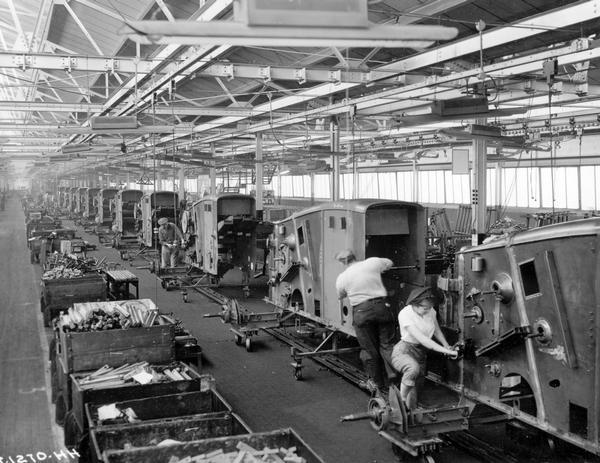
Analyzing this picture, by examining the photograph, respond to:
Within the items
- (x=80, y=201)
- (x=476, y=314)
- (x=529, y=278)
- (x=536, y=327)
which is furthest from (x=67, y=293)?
(x=80, y=201)

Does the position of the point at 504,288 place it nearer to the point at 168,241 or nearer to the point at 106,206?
the point at 168,241

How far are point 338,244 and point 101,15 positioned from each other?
6698 millimetres

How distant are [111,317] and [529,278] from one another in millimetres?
5472

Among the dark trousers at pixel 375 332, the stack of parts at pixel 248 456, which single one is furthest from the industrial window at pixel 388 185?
the stack of parts at pixel 248 456

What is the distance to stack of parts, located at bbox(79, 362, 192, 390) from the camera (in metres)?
7.23

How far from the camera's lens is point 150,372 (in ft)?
24.9

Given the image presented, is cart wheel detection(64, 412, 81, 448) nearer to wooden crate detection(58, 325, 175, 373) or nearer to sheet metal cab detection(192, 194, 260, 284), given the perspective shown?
wooden crate detection(58, 325, 175, 373)

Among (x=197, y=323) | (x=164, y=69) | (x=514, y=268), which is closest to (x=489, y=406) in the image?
(x=514, y=268)

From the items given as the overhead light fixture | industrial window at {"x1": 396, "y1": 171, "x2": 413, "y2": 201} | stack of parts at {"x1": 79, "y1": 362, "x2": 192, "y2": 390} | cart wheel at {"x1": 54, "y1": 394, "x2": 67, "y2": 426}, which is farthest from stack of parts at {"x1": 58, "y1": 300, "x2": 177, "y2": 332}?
industrial window at {"x1": 396, "y1": 171, "x2": 413, "y2": 201}

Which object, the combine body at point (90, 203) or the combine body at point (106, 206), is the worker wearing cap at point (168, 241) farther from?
the combine body at point (90, 203)

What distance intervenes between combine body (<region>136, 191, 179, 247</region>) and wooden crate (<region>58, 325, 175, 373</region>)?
14164 mm

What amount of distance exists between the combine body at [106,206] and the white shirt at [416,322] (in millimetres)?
29360

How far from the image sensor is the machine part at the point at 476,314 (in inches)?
275

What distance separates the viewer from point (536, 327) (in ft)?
20.1
